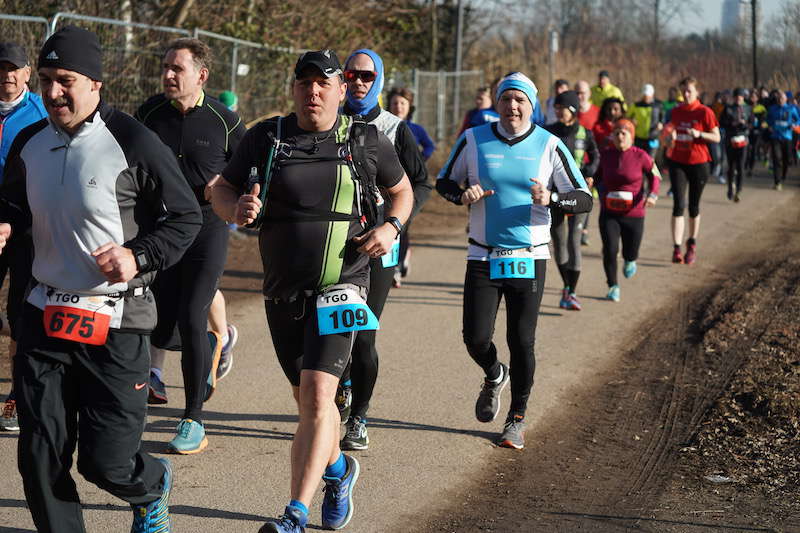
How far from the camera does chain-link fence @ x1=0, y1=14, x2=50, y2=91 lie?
11047 mm

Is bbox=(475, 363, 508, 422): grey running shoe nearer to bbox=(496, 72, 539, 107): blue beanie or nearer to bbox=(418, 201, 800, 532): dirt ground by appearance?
bbox=(418, 201, 800, 532): dirt ground

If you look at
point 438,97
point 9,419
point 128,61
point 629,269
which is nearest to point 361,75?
point 9,419

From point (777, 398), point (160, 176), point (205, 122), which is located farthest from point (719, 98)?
point (160, 176)

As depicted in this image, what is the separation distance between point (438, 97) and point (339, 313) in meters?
23.1

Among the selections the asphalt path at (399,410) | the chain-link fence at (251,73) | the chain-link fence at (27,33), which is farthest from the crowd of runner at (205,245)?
the chain-link fence at (251,73)

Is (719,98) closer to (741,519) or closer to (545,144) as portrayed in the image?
(545,144)

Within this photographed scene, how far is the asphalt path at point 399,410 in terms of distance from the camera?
17.1 ft

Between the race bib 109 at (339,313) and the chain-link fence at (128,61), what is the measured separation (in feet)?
27.7

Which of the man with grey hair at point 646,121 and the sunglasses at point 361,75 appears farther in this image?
the man with grey hair at point 646,121

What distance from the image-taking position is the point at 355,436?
6176 millimetres

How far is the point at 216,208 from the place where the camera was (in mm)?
4918

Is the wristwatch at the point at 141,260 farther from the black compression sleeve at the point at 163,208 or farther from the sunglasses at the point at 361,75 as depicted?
the sunglasses at the point at 361,75

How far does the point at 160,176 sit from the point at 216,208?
80 cm

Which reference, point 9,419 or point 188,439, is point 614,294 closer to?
point 188,439
